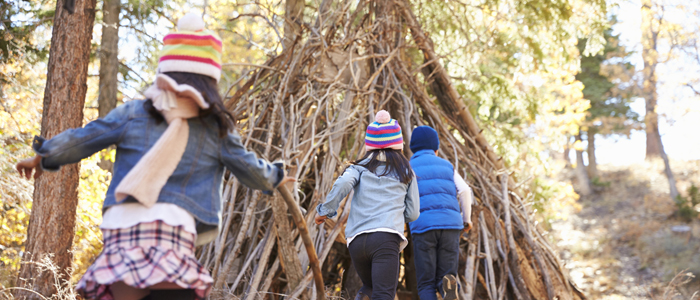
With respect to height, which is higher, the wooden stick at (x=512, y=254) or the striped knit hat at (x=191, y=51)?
the striped knit hat at (x=191, y=51)

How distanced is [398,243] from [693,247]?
499 inches

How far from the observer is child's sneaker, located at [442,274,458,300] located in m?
3.78

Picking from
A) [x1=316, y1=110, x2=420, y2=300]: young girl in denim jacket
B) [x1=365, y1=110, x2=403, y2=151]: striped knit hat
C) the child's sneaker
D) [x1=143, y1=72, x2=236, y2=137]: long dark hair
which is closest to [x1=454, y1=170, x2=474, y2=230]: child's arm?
the child's sneaker

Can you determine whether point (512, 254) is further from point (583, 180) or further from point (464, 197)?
point (583, 180)

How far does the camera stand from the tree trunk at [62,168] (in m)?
4.31

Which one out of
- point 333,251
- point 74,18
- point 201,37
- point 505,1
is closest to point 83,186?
point 74,18

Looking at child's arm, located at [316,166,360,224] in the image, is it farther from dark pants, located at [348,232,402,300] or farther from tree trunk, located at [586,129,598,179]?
tree trunk, located at [586,129,598,179]

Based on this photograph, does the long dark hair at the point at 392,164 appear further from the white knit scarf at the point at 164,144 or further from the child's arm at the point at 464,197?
the white knit scarf at the point at 164,144

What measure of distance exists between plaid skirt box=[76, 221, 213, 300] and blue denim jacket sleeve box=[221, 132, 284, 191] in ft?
1.02

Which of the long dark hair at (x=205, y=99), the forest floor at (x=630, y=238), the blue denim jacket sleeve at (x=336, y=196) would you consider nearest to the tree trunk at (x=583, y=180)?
the forest floor at (x=630, y=238)

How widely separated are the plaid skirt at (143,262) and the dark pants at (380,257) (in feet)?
5.32

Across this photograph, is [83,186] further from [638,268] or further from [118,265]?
[638,268]

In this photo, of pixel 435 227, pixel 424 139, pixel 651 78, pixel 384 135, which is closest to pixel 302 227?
pixel 384 135

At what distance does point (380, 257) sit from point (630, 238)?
558 inches
